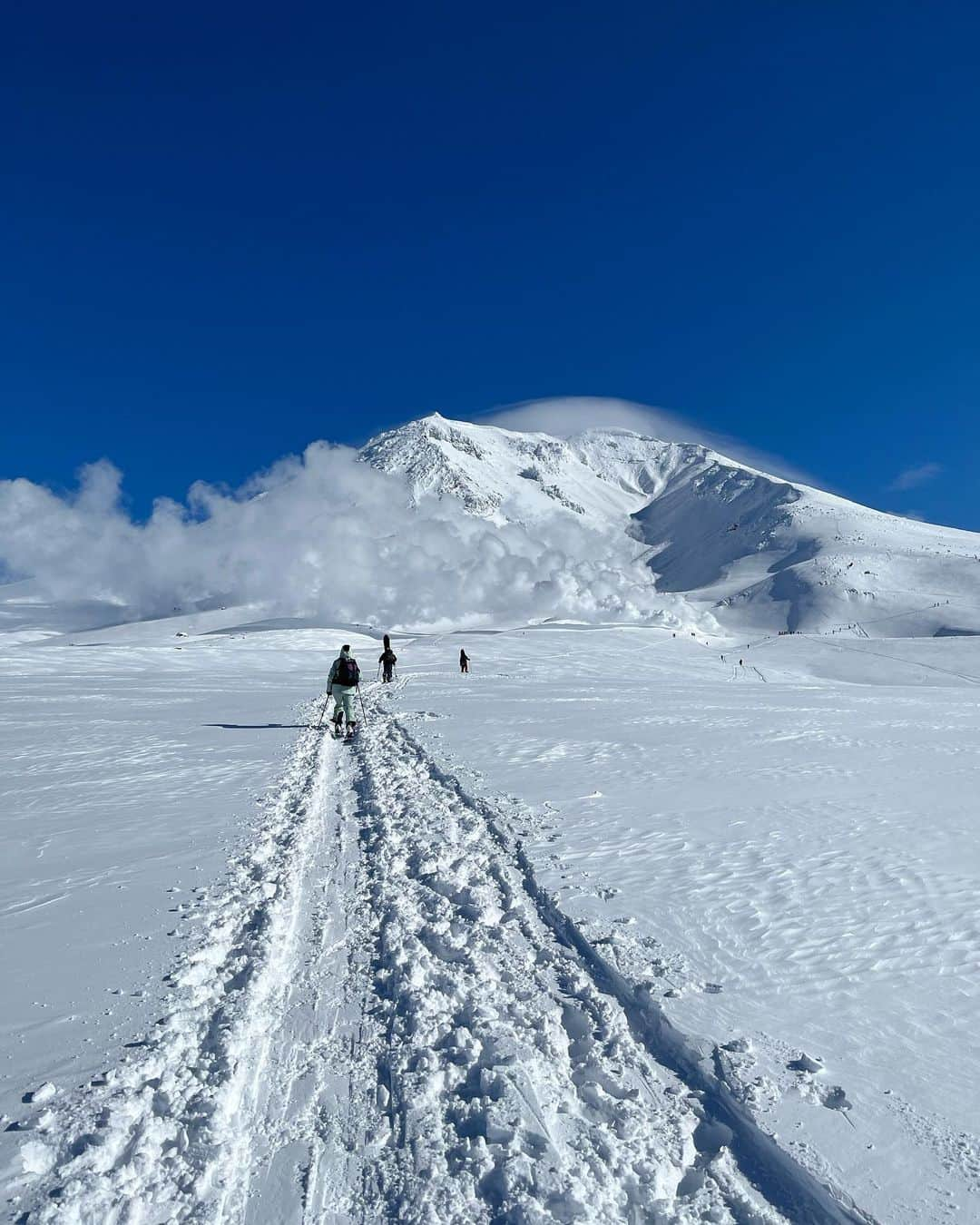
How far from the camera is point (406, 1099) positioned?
14.0 feet

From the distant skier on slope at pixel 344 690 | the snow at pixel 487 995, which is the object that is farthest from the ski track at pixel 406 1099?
the distant skier on slope at pixel 344 690

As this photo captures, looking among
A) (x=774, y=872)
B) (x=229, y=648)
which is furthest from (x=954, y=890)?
(x=229, y=648)

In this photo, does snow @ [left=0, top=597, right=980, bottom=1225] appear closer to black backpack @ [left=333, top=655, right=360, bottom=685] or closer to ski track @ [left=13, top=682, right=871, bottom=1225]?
ski track @ [left=13, top=682, right=871, bottom=1225]

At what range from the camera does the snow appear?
3725 mm

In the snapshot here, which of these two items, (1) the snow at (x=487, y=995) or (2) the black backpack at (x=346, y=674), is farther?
(2) the black backpack at (x=346, y=674)

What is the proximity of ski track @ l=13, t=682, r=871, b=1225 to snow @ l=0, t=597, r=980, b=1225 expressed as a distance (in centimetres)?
2

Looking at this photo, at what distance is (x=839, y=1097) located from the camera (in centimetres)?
435

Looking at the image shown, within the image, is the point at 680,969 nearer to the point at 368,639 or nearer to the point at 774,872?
the point at 774,872

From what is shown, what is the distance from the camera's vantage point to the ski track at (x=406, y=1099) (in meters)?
3.57

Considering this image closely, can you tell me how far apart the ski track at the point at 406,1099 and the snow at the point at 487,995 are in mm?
18

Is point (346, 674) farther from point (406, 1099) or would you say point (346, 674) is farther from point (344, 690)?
point (406, 1099)

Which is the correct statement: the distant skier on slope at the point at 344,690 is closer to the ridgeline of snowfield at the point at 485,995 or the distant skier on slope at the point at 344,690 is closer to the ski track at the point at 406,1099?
the ridgeline of snowfield at the point at 485,995

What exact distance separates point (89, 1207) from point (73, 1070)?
1.16 m

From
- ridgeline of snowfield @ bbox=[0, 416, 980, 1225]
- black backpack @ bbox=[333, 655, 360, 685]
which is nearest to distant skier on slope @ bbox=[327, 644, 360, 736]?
black backpack @ bbox=[333, 655, 360, 685]
